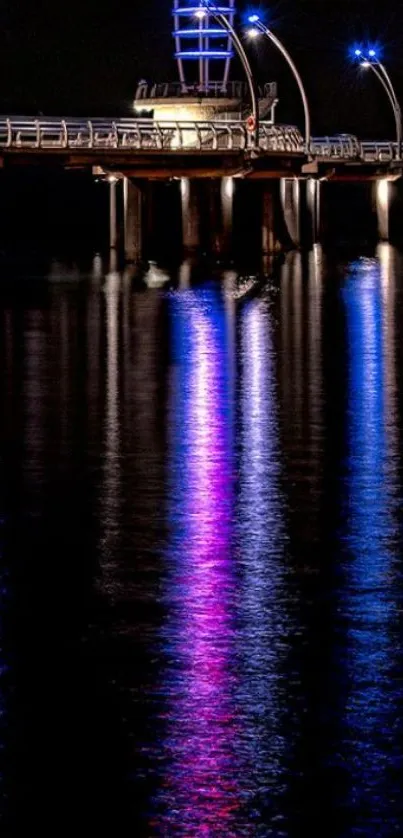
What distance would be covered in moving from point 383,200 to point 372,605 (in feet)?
247

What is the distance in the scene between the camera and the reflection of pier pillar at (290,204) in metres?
78.4

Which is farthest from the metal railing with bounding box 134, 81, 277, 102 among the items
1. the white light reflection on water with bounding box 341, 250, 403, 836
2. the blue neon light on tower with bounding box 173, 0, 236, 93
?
the white light reflection on water with bounding box 341, 250, 403, 836

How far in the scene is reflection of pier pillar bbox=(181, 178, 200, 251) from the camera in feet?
243

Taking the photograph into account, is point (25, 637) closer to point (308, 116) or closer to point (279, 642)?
point (279, 642)

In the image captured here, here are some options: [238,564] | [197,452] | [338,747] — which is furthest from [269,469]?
[338,747]

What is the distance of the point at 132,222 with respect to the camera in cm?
6956

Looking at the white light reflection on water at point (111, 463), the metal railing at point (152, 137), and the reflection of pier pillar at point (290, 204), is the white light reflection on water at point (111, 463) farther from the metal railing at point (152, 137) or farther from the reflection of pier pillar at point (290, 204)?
the reflection of pier pillar at point (290, 204)

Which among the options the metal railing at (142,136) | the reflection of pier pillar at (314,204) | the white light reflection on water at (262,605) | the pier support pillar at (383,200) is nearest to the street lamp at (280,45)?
the metal railing at (142,136)

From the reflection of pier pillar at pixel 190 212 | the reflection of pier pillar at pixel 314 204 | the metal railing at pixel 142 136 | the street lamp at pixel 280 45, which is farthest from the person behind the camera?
the reflection of pier pillar at pixel 314 204

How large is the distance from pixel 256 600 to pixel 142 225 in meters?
62.3

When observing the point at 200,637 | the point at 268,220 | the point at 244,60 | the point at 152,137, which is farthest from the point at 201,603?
the point at 268,220

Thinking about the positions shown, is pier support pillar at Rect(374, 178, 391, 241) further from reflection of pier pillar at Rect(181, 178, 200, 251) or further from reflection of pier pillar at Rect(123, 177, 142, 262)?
reflection of pier pillar at Rect(123, 177, 142, 262)

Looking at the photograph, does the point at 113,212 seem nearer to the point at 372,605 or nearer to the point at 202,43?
the point at 202,43

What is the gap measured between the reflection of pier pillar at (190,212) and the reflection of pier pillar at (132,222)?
3.17m
